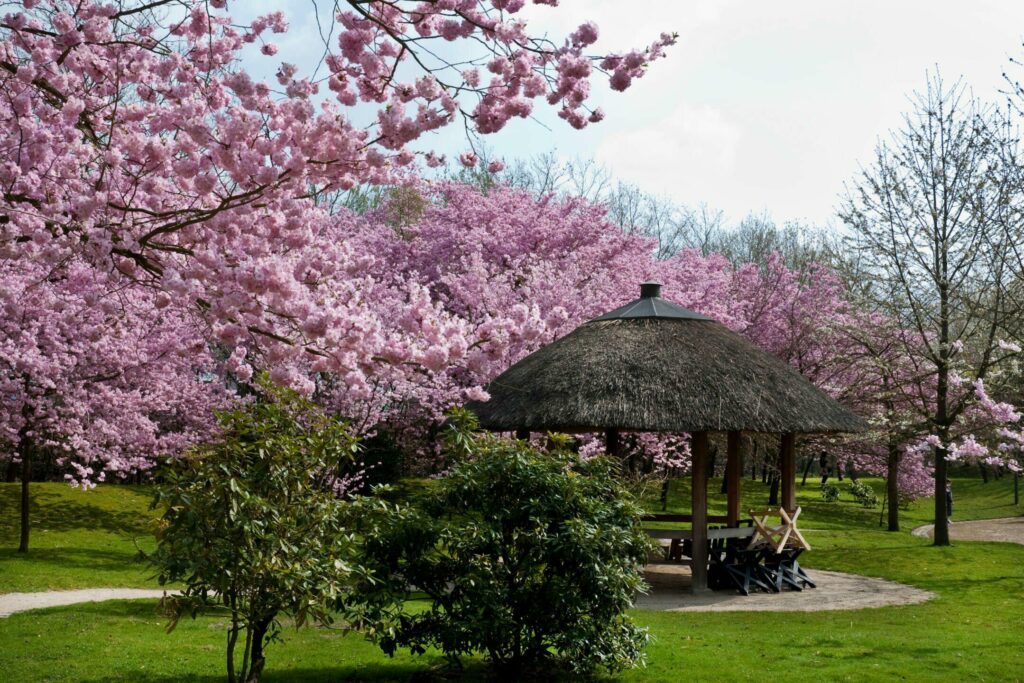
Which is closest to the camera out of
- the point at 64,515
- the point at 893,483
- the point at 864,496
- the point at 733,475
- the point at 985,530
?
the point at 733,475

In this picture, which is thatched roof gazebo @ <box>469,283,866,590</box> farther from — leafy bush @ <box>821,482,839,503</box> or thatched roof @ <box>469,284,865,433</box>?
leafy bush @ <box>821,482,839,503</box>

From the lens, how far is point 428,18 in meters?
6.80

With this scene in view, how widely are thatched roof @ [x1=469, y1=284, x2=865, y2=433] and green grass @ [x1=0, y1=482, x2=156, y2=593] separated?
6.09 metres

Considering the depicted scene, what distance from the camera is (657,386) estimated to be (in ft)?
47.8

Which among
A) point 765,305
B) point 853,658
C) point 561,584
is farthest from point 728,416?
point 765,305

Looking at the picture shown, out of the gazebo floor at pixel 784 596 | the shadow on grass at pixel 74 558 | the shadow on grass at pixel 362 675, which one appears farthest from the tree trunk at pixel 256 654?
the shadow on grass at pixel 74 558

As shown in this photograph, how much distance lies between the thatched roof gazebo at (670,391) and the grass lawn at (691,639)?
2.74m

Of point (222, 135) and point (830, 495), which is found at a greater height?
point (222, 135)

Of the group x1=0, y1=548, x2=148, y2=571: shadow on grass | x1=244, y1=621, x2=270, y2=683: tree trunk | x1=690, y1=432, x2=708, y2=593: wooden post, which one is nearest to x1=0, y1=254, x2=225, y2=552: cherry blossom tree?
x1=0, y1=548, x2=148, y2=571: shadow on grass

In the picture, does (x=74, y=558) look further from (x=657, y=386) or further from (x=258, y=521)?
(x=258, y=521)

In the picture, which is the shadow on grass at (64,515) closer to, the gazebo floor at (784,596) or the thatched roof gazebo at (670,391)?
the thatched roof gazebo at (670,391)

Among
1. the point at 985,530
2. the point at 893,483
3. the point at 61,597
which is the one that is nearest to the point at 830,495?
the point at 985,530

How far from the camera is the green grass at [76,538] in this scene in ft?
50.1

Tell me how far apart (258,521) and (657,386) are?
899cm
